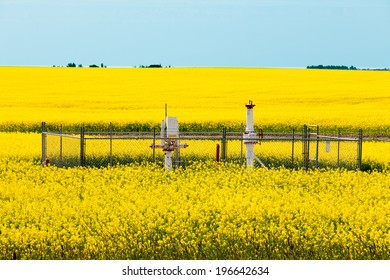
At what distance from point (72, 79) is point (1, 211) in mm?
75298

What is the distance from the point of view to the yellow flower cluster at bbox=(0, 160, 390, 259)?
1407 centimetres

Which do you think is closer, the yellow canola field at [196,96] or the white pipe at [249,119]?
the white pipe at [249,119]

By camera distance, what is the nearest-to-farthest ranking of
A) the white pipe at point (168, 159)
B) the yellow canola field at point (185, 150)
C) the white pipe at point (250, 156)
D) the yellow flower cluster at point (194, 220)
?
the yellow flower cluster at point (194, 220) → the white pipe at point (168, 159) → the white pipe at point (250, 156) → the yellow canola field at point (185, 150)

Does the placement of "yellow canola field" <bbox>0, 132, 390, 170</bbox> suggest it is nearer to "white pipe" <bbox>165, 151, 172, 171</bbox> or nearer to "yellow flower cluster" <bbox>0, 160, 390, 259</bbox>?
"white pipe" <bbox>165, 151, 172, 171</bbox>

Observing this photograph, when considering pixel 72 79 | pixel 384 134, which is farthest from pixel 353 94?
pixel 72 79

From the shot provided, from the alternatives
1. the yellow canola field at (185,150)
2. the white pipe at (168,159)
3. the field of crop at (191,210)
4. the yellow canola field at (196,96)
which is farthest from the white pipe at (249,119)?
the yellow canola field at (196,96)

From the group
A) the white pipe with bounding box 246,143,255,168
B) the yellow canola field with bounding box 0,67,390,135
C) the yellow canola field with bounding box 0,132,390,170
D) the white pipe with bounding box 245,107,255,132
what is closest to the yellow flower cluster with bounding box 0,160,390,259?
the white pipe with bounding box 246,143,255,168

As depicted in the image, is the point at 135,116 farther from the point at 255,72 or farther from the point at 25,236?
the point at 255,72

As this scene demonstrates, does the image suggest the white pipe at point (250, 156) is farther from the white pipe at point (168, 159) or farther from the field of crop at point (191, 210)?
the white pipe at point (168, 159)

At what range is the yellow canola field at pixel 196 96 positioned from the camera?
52281mm

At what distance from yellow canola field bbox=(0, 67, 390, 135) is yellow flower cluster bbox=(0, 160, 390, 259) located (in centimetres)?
2937

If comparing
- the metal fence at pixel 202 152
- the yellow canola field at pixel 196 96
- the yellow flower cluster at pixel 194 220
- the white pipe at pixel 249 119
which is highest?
the yellow canola field at pixel 196 96

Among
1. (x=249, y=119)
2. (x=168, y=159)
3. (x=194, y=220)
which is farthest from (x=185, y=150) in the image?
(x=194, y=220)

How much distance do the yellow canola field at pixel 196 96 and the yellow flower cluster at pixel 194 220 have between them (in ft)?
96.3
